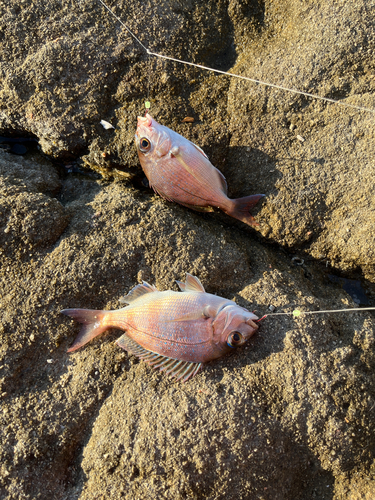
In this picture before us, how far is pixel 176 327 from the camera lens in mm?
2695

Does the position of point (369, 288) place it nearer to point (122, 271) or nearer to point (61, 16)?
point (122, 271)

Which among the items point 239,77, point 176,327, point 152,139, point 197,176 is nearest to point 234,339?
point 176,327

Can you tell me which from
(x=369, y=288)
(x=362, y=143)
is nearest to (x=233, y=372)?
(x=369, y=288)

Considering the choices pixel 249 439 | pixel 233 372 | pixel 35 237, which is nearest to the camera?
pixel 249 439

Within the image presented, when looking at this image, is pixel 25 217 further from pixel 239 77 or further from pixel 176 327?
pixel 239 77

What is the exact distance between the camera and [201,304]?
2725mm

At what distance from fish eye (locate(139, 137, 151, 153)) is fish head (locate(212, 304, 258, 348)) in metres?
1.58

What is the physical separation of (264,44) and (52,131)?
89.3 inches

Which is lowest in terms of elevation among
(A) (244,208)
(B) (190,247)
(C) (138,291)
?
(C) (138,291)

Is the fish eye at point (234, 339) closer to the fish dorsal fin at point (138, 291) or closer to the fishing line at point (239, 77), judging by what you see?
the fish dorsal fin at point (138, 291)

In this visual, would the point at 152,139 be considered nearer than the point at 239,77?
Yes

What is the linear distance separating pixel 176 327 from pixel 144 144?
5.38 ft

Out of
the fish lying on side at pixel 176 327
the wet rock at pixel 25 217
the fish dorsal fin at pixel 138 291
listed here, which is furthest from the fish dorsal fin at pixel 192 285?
the wet rock at pixel 25 217

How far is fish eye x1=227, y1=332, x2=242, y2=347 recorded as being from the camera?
262cm
